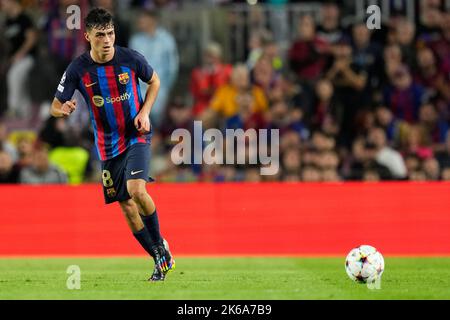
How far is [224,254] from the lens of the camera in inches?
532

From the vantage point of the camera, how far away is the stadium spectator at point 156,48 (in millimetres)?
16484

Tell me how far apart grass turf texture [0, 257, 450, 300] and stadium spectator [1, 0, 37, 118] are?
502 centimetres

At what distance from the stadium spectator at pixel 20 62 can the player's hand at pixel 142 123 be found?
8.34 metres

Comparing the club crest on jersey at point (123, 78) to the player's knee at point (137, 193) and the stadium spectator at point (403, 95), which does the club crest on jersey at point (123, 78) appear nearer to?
the player's knee at point (137, 193)

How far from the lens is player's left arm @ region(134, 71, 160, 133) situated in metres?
9.23

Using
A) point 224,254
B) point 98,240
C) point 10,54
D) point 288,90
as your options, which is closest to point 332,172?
point 288,90

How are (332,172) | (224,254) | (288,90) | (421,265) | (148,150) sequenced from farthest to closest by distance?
1. (288,90)
2. (332,172)
3. (224,254)
4. (421,265)
5. (148,150)

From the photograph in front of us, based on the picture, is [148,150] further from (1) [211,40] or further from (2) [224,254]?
(1) [211,40]

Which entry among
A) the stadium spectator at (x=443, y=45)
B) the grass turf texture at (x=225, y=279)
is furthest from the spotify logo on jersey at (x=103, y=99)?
the stadium spectator at (x=443, y=45)

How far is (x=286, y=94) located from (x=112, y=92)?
763 centimetres

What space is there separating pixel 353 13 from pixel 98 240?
640 centimetres

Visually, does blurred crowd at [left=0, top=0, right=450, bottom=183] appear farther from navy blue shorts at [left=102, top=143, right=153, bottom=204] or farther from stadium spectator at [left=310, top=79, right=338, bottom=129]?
navy blue shorts at [left=102, top=143, right=153, bottom=204]

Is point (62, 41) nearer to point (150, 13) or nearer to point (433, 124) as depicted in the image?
point (150, 13)

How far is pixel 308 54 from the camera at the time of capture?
16859 mm
